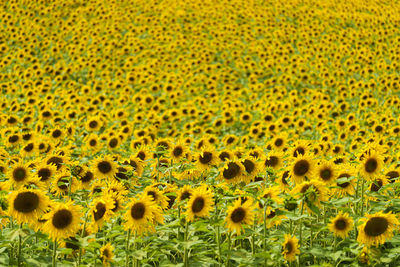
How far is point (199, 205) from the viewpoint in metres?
3.76

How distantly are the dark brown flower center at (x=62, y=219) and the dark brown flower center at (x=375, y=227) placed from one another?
256 centimetres

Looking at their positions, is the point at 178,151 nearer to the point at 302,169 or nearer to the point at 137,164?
the point at 137,164

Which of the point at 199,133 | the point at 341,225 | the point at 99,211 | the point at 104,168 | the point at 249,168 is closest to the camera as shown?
the point at 99,211

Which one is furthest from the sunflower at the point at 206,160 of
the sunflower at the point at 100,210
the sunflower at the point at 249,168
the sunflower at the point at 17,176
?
the sunflower at the point at 17,176

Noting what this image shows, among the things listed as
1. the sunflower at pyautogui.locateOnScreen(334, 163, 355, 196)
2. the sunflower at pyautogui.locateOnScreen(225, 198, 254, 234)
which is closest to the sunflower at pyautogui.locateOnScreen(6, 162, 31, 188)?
the sunflower at pyautogui.locateOnScreen(225, 198, 254, 234)

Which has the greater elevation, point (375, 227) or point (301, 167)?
point (301, 167)

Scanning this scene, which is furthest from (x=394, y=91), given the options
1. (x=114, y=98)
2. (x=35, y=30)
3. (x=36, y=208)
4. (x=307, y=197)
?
(x=35, y=30)

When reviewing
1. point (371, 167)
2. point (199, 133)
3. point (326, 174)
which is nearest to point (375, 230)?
point (326, 174)

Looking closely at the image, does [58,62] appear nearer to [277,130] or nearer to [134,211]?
[277,130]

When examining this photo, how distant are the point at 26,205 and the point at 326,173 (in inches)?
116

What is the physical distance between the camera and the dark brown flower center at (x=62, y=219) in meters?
3.48

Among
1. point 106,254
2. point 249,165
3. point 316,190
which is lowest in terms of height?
point 106,254

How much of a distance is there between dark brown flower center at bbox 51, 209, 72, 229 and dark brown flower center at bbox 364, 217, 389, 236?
101 inches

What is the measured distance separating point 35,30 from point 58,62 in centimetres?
473
